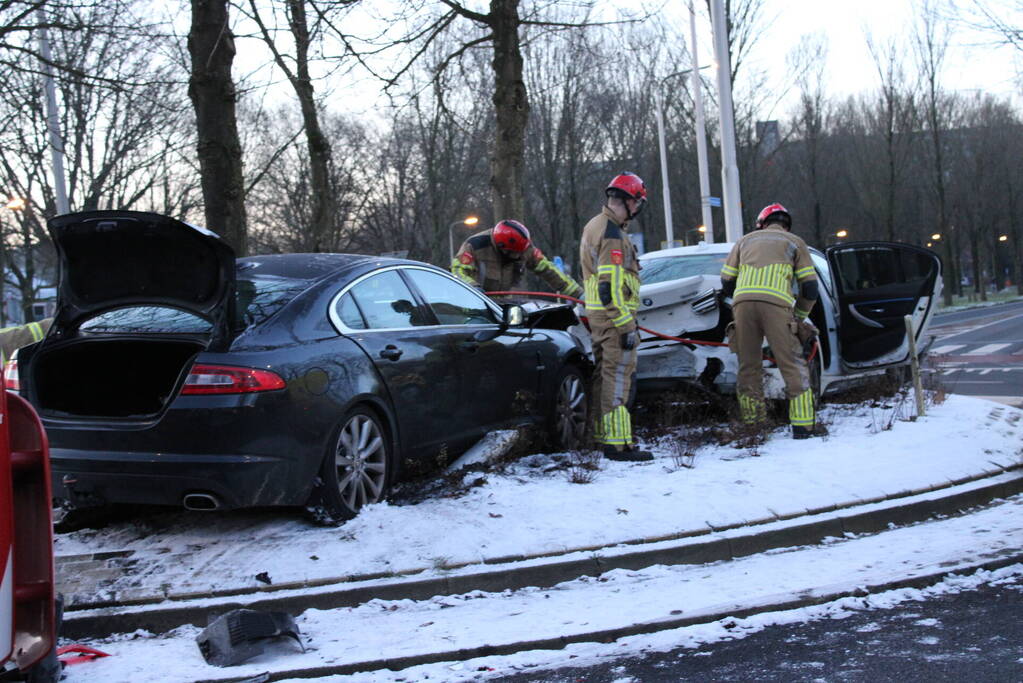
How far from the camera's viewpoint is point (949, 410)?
28.7ft

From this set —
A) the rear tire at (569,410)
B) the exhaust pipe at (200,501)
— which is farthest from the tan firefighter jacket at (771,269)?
the exhaust pipe at (200,501)

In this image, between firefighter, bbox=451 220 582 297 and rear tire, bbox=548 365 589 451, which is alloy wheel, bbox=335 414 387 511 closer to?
rear tire, bbox=548 365 589 451

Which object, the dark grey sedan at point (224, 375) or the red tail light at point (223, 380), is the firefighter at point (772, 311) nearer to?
the dark grey sedan at point (224, 375)

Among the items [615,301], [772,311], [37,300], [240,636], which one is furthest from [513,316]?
[37,300]

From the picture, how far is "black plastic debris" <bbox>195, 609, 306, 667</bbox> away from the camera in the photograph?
162 inches

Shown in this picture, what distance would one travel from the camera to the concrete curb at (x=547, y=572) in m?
4.58

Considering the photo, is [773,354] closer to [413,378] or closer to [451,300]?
[451,300]

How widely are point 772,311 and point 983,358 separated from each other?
14892mm

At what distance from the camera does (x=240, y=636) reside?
13.6 ft

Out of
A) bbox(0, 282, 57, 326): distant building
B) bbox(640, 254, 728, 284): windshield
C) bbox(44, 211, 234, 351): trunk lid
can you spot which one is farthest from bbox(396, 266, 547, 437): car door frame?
bbox(0, 282, 57, 326): distant building

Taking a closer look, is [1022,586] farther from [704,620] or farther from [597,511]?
[597,511]

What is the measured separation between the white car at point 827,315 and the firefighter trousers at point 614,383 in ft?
4.63

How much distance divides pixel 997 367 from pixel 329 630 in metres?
17.0

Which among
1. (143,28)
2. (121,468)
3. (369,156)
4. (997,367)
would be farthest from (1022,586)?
(369,156)
